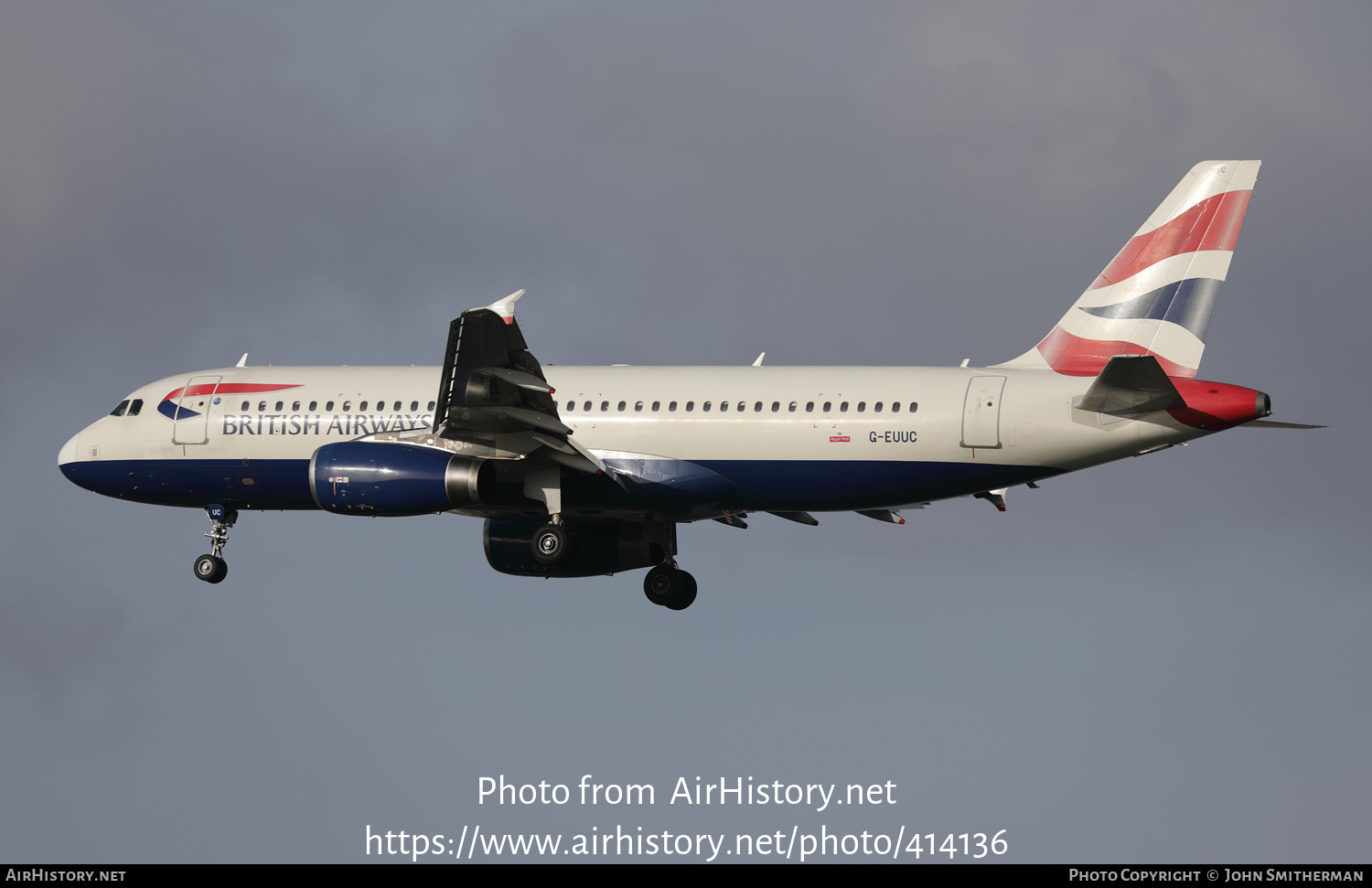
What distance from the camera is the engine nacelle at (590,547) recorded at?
39.5 meters

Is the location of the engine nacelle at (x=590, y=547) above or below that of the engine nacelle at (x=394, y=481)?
above

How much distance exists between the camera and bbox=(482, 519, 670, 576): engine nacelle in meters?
39.5

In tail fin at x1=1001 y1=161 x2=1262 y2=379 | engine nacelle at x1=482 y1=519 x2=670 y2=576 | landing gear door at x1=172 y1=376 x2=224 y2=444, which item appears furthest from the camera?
engine nacelle at x1=482 y1=519 x2=670 y2=576

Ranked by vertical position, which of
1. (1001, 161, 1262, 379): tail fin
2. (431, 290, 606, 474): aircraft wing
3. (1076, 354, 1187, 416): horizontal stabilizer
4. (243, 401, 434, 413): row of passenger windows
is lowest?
(431, 290, 606, 474): aircraft wing

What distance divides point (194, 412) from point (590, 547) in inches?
379

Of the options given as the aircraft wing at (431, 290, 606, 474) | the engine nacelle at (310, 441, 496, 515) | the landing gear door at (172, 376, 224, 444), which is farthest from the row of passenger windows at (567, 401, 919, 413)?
the landing gear door at (172, 376, 224, 444)

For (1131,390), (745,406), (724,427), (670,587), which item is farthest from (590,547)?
(1131,390)

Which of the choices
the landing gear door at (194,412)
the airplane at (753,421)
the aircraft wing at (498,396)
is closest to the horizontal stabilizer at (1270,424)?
the airplane at (753,421)

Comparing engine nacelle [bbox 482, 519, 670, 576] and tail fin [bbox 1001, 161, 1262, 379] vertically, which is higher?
tail fin [bbox 1001, 161, 1262, 379]

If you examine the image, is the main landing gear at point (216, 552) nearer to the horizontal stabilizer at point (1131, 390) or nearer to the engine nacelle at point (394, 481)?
the engine nacelle at point (394, 481)

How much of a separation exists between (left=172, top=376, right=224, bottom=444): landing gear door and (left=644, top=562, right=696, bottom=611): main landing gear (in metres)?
10.7

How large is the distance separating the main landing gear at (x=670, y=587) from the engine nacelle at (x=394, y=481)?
7.20 metres

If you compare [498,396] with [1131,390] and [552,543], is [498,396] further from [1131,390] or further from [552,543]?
[1131,390]

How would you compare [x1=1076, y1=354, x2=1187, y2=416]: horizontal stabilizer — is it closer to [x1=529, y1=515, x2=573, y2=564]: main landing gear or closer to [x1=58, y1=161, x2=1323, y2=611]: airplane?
[x1=58, y1=161, x2=1323, y2=611]: airplane
